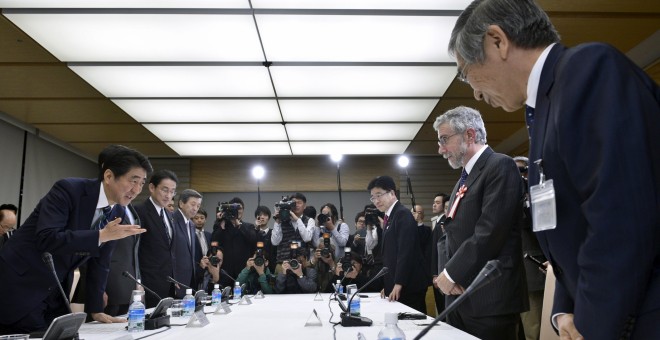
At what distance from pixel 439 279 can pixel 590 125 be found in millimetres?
1238

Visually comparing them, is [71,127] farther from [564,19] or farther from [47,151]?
[564,19]

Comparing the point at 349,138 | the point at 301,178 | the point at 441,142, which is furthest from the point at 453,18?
the point at 301,178

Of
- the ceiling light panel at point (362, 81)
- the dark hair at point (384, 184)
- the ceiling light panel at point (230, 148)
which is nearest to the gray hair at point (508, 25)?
the dark hair at point (384, 184)

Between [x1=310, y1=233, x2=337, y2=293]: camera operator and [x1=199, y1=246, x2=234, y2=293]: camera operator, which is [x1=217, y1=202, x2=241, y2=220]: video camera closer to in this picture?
[x1=199, y1=246, x2=234, y2=293]: camera operator

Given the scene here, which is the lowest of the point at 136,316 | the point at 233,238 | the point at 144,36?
the point at 136,316

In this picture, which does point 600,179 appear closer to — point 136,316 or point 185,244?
point 136,316

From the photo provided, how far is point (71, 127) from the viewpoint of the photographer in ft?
20.0

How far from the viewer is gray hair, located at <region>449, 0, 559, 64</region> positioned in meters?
0.92

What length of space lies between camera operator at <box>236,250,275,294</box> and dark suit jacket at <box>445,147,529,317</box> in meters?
2.75

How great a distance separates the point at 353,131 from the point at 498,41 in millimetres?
5515

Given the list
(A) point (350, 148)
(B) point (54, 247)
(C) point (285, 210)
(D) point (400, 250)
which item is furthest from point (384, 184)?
(A) point (350, 148)

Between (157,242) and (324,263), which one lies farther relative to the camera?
(324,263)

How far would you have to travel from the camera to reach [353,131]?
6449 mm

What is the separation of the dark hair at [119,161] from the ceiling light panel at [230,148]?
474 centimetres
